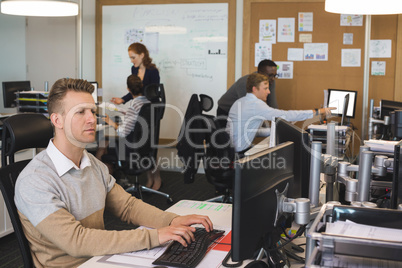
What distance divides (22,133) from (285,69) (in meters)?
4.06

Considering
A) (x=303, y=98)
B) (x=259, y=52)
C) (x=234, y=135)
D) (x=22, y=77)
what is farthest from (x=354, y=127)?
(x=22, y=77)

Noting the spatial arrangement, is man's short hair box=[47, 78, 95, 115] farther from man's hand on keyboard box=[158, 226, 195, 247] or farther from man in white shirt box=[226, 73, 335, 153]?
man in white shirt box=[226, 73, 335, 153]

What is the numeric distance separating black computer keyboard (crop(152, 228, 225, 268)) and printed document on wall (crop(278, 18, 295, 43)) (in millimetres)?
4176

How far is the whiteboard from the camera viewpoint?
18.7ft

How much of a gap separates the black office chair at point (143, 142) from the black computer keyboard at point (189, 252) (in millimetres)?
2485

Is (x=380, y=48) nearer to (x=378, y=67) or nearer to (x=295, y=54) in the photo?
(x=378, y=67)

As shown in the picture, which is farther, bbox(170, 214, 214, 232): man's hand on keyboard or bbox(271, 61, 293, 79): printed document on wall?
bbox(271, 61, 293, 79): printed document on wall

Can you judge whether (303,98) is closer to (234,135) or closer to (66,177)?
(234,135)

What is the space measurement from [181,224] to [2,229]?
6.85ft

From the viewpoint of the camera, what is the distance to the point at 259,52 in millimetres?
5598

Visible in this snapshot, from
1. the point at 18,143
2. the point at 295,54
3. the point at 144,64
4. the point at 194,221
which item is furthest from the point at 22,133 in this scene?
the point at 295,54

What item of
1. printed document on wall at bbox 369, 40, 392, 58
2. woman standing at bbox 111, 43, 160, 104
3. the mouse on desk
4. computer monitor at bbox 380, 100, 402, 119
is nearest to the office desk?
the mouse on desk

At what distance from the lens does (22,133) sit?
1.99 meters

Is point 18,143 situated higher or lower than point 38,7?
lower
